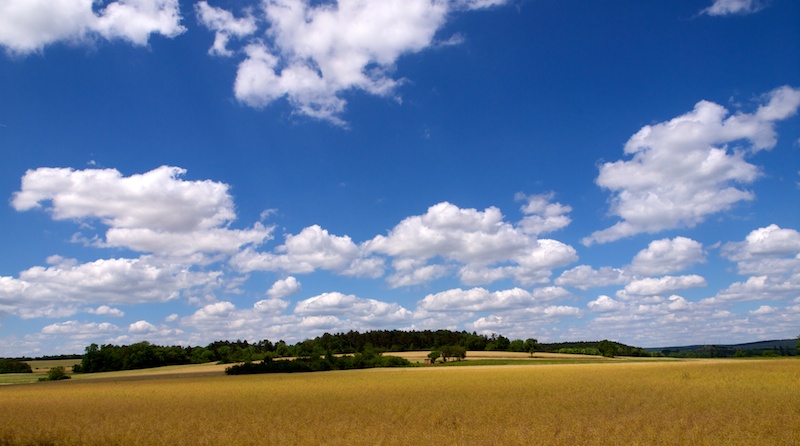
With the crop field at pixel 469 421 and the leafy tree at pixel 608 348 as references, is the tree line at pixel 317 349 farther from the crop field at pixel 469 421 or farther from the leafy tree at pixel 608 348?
the crop field at pixel 469 421

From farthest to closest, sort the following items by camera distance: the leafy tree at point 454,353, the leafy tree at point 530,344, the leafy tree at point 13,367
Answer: the leafy tree at point 530,344, the leafy tree at point 13,367, the leafy tree at point 454,353

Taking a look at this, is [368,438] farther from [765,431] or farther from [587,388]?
[587,388]

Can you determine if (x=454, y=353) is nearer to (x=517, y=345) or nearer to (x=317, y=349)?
(x=317, y=349)

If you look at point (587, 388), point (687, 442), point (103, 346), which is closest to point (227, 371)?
point (103, 346)

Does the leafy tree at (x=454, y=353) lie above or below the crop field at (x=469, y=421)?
above

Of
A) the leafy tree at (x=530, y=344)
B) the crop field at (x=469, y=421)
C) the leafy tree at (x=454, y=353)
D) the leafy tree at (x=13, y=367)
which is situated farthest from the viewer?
the leafy tree at (x=530, y=344)

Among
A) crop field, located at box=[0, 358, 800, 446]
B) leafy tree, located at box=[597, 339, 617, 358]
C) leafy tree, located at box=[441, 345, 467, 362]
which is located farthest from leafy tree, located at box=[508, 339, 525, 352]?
crop field, located at box=[0, 358, 800, 446]

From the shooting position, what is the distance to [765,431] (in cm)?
1733

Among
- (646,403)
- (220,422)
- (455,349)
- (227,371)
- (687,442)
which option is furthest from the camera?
(455,349)

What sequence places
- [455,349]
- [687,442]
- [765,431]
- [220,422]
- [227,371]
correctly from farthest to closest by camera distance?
[455,349]
[227,371]
[220,422]
[765,431]
[687,442]

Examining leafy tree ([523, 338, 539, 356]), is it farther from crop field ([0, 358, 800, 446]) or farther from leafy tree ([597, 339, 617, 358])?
crop field ([0, 358, 800, 446])

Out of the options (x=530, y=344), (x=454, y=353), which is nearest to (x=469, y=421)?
(x=454, y=353)

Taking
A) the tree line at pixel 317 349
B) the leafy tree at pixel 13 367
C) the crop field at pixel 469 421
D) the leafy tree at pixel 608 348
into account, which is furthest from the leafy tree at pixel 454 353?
the leafy tree at pixel 13 367

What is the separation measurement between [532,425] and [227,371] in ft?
259
